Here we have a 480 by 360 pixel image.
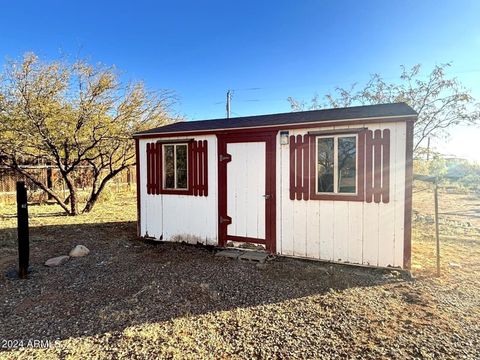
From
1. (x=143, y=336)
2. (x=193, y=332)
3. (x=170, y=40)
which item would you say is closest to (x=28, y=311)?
(x=143, y=336)

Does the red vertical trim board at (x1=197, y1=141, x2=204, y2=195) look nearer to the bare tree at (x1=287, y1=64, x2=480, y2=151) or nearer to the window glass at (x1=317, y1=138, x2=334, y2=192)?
the window glass at (x1=317, y1=138, x2=334, y2=192)

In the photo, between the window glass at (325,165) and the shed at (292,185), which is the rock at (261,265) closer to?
the shed at (292,185)

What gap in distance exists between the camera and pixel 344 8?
780 cm

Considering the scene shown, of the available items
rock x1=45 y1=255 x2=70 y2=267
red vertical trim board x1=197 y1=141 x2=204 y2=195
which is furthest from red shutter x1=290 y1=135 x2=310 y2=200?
rock x1=45 y1=255 x2=70 y2=267

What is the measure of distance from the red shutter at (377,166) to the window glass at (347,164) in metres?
0.19

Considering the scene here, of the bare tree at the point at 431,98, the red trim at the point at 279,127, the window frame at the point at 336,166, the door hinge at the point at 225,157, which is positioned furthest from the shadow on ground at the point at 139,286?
the bare tree at the point at 431,98

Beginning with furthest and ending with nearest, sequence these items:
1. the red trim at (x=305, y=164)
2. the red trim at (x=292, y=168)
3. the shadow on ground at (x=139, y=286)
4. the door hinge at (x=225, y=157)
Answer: the door hinge at (x=225, y=157) → the red trim at (x=292, y=168) → the red trim at (x=305, y=164) → the shadow on ground at (x=139, y=286)

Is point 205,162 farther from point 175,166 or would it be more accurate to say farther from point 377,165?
point 377,165

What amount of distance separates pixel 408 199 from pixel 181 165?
3.96 meters

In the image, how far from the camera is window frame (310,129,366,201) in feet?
13.3

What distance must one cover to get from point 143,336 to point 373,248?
11.0 ft

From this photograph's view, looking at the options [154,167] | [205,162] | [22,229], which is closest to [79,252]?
[22,229]

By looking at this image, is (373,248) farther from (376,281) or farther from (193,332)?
(193,332)

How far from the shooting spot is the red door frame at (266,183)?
469 centimetres
